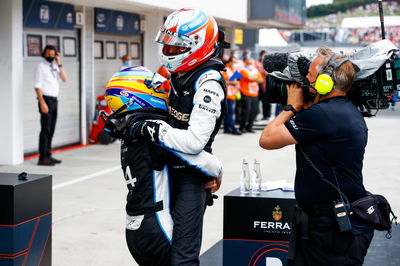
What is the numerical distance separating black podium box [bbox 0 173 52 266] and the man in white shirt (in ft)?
21.0

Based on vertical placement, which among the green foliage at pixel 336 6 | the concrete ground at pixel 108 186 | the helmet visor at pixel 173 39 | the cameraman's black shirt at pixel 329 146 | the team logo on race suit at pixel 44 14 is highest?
the green foliage at pixel 336 6

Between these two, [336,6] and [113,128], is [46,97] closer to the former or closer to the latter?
[113,128]

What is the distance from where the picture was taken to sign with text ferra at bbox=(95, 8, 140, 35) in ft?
47.7

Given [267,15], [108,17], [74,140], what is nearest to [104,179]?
[74,140]

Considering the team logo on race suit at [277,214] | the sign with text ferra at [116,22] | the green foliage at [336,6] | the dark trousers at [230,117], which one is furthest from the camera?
the green foliage at [336,6]

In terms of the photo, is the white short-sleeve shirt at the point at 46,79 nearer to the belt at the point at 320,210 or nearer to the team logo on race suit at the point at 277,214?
the team logo on race suit at the point at 277,214

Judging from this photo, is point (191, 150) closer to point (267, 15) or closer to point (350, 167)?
point (350, 167)

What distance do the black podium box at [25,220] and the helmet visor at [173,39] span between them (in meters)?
1.35

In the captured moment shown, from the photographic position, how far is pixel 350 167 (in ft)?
11.7

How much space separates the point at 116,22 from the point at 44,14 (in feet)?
9.58

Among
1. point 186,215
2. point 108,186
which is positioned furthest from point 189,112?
point 108,186

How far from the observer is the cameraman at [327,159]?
3527 millimetres

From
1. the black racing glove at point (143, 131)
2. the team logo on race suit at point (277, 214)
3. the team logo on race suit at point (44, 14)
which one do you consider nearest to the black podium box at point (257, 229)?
the team logo on race suit at point (277, 214)

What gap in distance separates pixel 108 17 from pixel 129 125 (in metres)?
11.5
